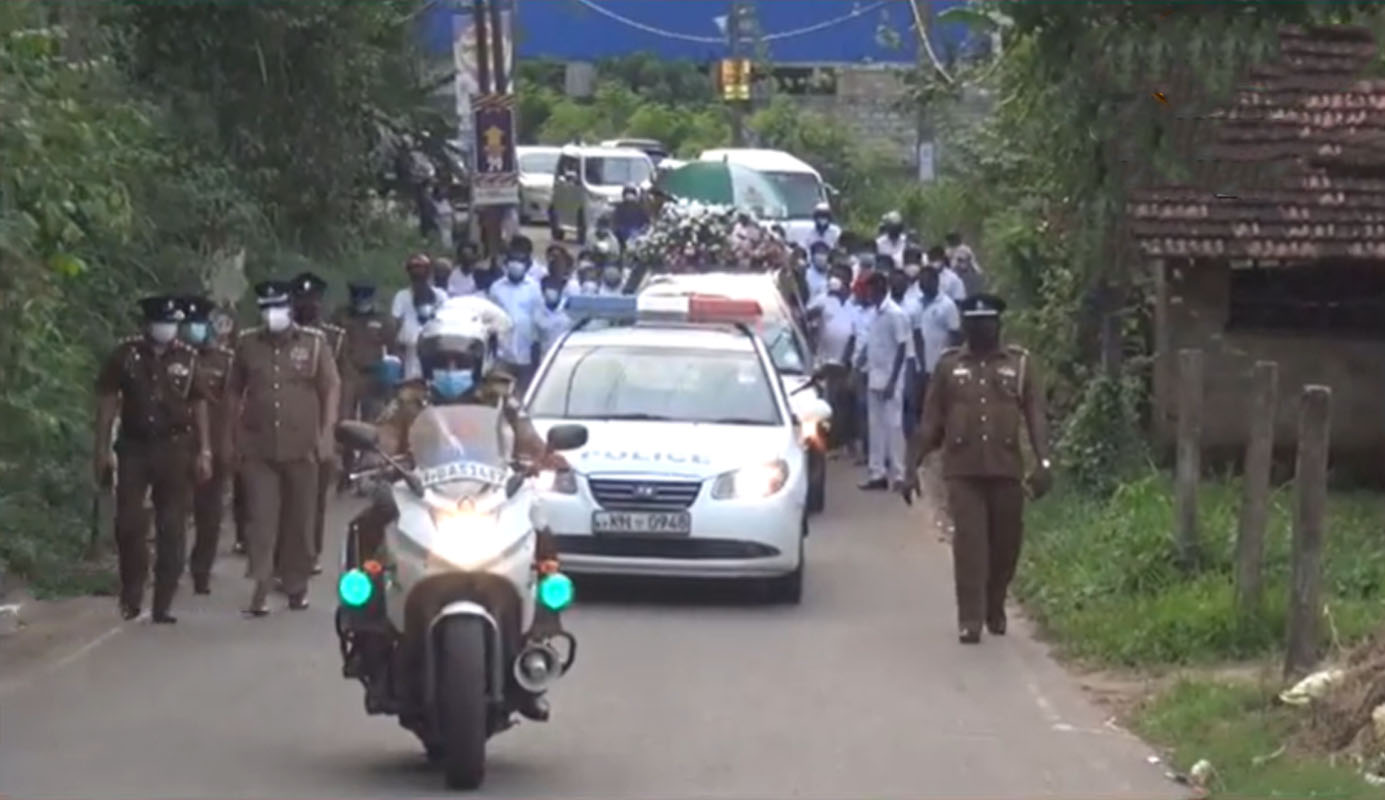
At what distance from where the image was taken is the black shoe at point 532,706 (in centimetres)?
1098

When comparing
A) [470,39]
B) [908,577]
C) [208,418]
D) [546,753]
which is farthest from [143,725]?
[470,39]

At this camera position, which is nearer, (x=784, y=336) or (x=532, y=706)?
(x=532, y=706)

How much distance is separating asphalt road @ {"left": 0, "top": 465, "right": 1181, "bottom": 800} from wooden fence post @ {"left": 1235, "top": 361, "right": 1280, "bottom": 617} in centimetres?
100

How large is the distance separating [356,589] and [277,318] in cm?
555

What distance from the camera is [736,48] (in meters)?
56.4

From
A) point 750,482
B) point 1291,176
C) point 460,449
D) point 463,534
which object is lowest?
point 750,482

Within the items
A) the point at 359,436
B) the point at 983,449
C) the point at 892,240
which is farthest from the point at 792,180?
the point at 359,436

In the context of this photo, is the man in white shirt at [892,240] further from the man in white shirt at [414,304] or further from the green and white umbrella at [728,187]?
the green and white umbrella at [728,187]

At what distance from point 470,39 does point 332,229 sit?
28.5ft

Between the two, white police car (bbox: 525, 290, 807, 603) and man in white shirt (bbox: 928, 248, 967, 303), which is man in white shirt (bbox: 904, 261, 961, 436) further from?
white police car (bbox: 525, 290, 807, 603)

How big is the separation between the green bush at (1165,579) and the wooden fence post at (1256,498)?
16 centimetres

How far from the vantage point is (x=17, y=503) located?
17.1 metres

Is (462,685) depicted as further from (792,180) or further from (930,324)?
(792,180)

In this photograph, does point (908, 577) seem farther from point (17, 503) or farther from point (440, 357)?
point (440, 357)
